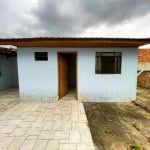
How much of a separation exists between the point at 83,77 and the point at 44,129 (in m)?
3.52

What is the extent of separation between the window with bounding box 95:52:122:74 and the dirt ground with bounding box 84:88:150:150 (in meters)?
1.60

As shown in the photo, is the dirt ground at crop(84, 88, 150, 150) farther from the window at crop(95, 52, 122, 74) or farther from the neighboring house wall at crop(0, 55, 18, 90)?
the neighboring house wall at crop(0, 55, 18, 90)

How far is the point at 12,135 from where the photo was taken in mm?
3357

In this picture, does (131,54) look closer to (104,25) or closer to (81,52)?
(81,52)

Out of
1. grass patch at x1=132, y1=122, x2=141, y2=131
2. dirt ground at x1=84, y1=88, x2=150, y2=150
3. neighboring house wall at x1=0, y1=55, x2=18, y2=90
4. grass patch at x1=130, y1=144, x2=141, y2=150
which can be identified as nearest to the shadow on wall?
dirt ground at x1=84, y1=88, x2=150, y2=150

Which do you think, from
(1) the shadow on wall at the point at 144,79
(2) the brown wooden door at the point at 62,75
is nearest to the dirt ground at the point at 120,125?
(2) the brown wooden door at the point at 62,75

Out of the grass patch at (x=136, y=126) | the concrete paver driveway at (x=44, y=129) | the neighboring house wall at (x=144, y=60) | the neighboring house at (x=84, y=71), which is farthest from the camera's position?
the neighboring house wall at (x=144, y=60)

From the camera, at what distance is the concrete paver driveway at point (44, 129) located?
2.94 metres

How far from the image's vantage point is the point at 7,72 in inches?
400

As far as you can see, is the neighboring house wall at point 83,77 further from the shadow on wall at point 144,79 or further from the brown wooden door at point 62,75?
the shadow on wall at point 144,79

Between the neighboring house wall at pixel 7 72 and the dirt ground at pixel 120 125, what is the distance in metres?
6.55

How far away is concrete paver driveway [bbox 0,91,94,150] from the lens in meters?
2.94

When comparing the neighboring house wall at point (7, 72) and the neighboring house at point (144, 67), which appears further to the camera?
the neighboring house at point (144, 67)

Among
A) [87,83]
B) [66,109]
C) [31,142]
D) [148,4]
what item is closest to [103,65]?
[87,83]
